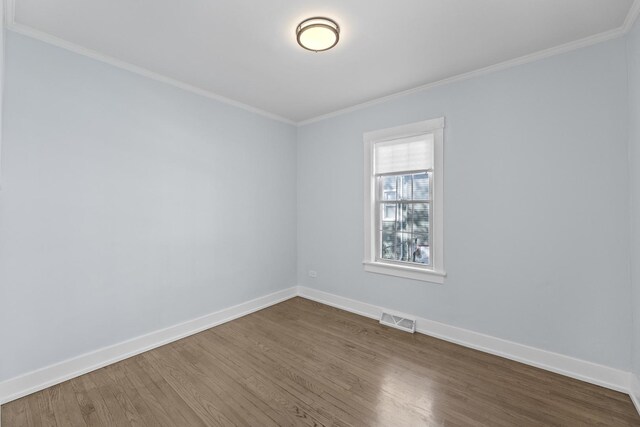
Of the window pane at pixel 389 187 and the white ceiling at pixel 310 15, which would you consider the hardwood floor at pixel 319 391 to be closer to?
the window pane at pixel 389 187

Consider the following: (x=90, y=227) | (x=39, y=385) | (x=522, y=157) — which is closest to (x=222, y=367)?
(x=39, y=385)

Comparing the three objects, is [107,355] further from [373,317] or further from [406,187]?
[406,187]

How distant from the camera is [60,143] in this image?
2.36 metres

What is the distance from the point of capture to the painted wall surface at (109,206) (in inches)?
86.4

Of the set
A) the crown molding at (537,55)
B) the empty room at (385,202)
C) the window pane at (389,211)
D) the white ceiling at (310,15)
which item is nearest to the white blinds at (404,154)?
the empty room at (385,202)

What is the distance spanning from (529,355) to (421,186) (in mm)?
1951

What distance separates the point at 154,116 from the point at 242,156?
113cm

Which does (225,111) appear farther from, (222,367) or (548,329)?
(548,329)

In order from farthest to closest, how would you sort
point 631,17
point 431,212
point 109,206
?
point 431,212 → point 109,206 → point 631,17

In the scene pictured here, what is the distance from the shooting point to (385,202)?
12.1 ft

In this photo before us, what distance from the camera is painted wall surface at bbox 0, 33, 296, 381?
2195 mm

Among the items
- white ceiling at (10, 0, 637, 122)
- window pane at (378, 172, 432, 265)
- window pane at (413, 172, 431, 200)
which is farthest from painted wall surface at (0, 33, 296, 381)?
window pane at (413, 172, 431, 200)

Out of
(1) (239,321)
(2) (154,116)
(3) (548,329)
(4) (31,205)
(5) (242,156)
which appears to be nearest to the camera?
(4) (31,205)

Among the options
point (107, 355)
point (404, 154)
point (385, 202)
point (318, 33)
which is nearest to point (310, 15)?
point (318, 33)
